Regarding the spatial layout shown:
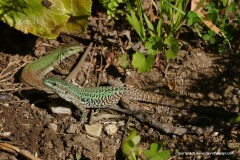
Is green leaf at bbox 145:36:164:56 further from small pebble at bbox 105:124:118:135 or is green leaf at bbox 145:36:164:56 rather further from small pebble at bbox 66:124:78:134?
small pebble at bbox 66:124:78:134

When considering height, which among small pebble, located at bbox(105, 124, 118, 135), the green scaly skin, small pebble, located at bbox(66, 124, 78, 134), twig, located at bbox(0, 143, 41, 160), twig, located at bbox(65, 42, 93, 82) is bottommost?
twig, located at bbox(0, 143, 41, 160)

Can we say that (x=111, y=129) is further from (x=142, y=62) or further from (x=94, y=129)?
(x=142, y=62)

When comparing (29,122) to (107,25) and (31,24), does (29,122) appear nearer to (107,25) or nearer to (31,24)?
(31,24)

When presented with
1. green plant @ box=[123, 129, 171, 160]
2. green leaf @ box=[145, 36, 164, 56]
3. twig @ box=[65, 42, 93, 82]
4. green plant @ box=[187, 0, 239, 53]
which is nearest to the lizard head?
twig @ box=[65, 42, 93, 82]

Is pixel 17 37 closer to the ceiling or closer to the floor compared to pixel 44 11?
closer to the floor

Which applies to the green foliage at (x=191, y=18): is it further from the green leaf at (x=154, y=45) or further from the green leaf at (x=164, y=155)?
the green leaf at (x=164, y=155)

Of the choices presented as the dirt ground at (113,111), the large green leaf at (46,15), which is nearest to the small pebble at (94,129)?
the dirt ground at (113,111)

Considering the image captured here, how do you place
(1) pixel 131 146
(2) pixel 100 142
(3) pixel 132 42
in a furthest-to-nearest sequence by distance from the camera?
(3) pixel 132 42 < (2) pixel 100 142 < (1) pixel 131 146

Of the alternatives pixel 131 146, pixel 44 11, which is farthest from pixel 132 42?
pixel 131 146
